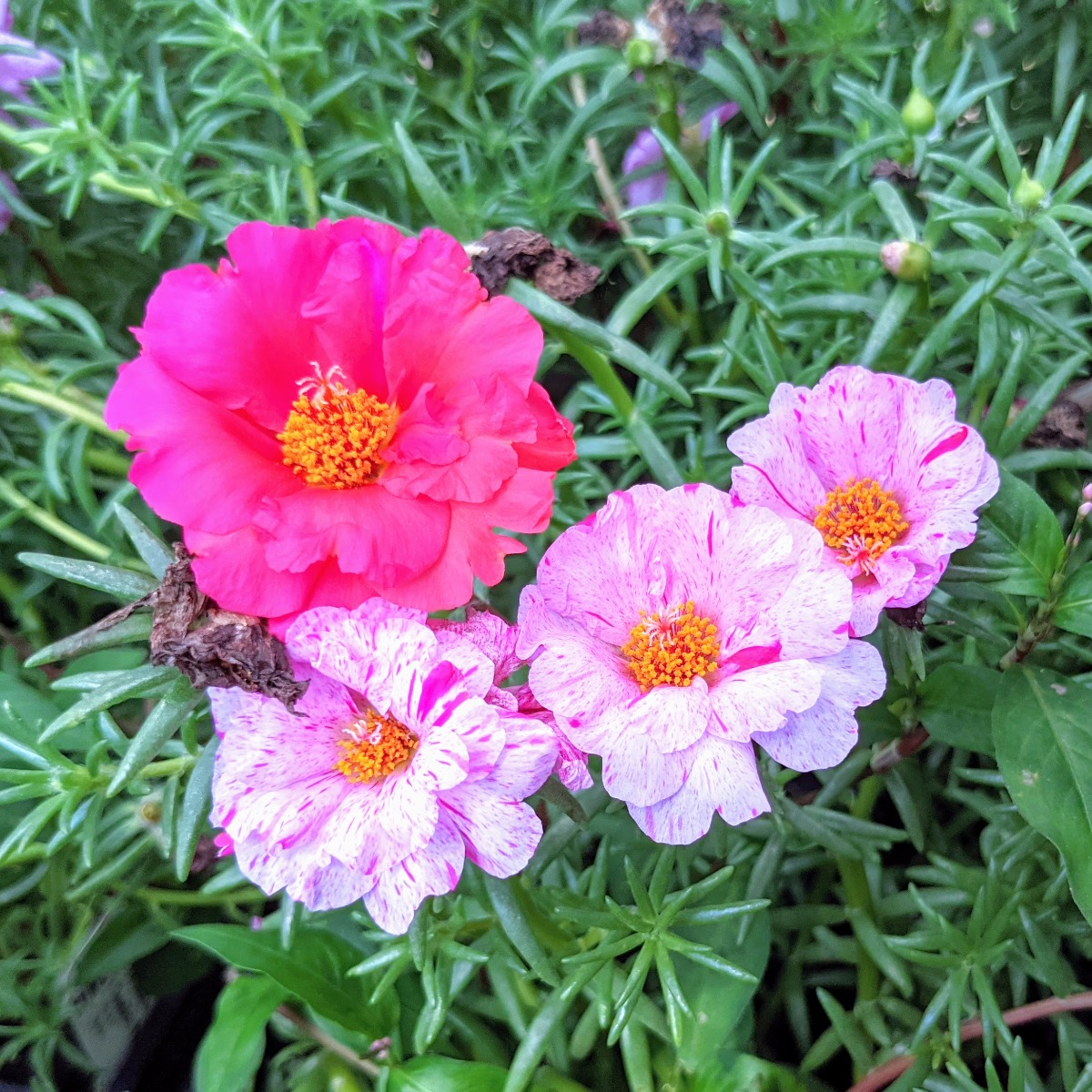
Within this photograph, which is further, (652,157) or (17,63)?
(652,157)

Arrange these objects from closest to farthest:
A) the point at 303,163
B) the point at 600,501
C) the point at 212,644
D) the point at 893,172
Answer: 1. the point at 212,644
2. the point at 893,172
3. the point at 303,163
4. the point at 600,501

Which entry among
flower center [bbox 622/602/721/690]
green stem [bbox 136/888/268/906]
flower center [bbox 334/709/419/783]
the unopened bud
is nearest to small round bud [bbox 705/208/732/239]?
the unopened bud

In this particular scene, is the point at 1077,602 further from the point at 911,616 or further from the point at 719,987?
the point at 719,987

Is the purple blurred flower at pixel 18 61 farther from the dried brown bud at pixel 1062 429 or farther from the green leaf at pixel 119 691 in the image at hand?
the dried brown bud at pixel 1062 429

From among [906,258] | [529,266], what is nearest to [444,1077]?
[529,266]

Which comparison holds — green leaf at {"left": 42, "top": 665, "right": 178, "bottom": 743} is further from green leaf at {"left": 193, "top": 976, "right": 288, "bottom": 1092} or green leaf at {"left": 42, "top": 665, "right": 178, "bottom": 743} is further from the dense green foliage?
green leaf at {"left": 193, "top": 976, "right": 288, "bottom": 1092}
